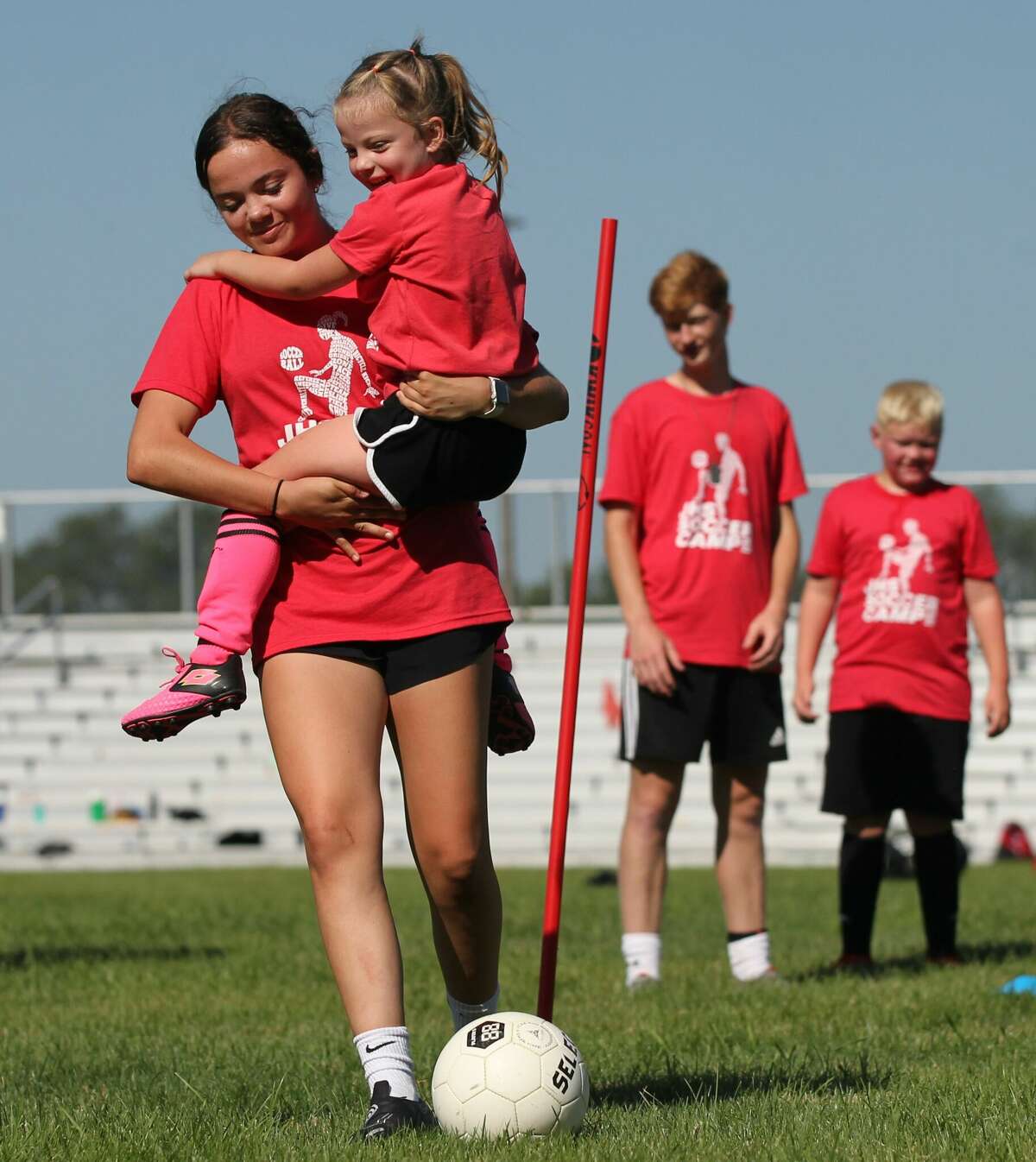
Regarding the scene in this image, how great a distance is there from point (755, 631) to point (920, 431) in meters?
1.17

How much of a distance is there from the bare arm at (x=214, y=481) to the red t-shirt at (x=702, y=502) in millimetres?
2865

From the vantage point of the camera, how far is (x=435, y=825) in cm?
369

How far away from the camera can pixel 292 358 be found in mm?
3723

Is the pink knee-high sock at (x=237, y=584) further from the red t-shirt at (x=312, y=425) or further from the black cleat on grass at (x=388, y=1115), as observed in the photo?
the black cleat on grass at (x=388, y=1115)

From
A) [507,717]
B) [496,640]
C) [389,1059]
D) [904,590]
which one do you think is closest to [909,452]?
[904,590]

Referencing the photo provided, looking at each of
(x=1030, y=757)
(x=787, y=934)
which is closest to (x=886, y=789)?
(x=787, y=934)

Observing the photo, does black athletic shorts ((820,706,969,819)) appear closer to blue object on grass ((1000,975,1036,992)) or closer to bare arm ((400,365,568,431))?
blue object on grass ((1000,975,1036,992))

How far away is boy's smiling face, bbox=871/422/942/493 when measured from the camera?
6.89m

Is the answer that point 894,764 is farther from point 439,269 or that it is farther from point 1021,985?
point 439,269

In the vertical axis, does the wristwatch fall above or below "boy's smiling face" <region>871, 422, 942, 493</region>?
above

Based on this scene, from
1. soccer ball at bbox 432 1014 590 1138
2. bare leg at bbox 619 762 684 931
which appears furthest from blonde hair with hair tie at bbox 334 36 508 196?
bare leg at bbox 619 762 684 931

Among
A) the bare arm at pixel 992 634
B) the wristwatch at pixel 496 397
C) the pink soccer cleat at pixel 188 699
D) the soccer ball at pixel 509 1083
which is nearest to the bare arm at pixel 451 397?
the wristwatch at pixel 496 397

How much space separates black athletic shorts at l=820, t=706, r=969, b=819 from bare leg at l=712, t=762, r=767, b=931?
0.43m

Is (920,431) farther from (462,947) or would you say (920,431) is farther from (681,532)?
(462,947)
